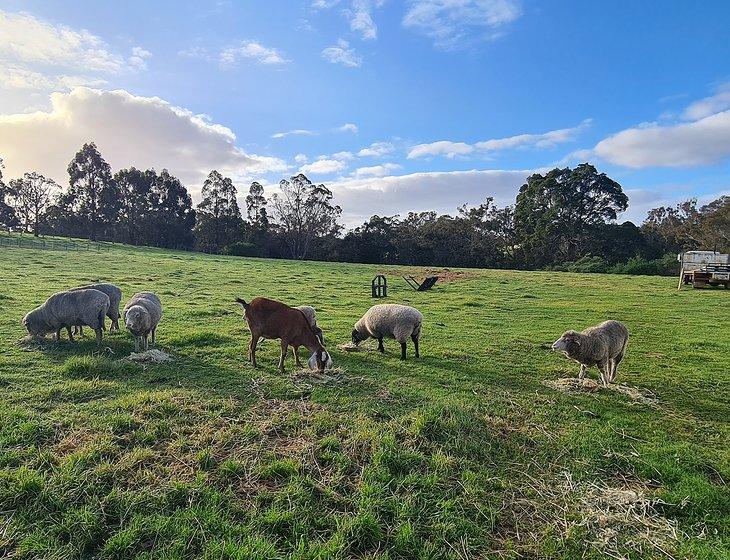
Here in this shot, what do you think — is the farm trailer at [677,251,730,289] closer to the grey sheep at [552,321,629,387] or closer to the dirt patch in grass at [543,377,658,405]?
the grey sheep at [552,321,629,387]

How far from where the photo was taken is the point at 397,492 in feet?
15.9

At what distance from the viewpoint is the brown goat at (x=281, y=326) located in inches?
356

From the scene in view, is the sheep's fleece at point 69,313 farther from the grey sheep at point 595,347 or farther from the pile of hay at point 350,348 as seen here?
the grey sheep at point 595,347

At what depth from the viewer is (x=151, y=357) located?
9.14 meters

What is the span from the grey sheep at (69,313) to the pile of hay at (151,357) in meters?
1.71

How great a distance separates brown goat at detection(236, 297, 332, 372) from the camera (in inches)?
356

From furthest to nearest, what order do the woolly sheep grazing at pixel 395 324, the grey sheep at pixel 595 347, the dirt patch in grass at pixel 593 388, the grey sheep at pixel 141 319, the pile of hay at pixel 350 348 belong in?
the pile of hay at pixel 350 348 < the woolly sheep grazing at pixel 395 324 < the grey sheep at pixel 141 319 < the grey sheep at pixel 595 347 < the dirt patch in grass at pixel 593 388

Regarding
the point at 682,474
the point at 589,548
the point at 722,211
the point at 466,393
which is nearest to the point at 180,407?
the point at 466,393

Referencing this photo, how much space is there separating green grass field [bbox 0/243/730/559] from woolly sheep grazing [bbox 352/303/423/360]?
0.55 meters

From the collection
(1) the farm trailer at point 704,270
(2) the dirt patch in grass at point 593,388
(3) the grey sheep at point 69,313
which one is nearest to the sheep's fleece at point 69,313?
(3) the grey sheep at point 69,313

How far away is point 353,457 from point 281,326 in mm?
4152

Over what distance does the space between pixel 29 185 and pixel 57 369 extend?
81.7 meters

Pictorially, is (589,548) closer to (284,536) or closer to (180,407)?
(284,536)

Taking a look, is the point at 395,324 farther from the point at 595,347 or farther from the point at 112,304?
the point at 112,304
